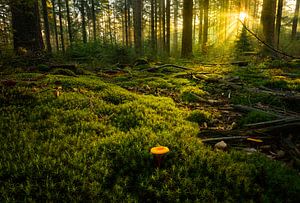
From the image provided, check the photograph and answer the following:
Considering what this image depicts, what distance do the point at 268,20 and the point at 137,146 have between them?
12.5 metres

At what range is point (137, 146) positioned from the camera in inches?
115

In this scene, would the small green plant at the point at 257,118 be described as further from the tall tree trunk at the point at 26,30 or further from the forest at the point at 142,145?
the tall tree trunk at the point at 26,30

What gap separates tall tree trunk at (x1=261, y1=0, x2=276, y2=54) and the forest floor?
847cm

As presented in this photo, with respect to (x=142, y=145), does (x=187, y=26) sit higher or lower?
higher

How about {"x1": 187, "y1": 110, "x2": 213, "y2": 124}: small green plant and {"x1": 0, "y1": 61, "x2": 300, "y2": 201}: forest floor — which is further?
{"x1": 187, "y1": 110, "x2": 213, "y2": 124}: small green plant

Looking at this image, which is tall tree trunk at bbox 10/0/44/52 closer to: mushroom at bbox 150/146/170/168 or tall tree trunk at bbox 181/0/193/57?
mushroom at bbox 150/146/170/168

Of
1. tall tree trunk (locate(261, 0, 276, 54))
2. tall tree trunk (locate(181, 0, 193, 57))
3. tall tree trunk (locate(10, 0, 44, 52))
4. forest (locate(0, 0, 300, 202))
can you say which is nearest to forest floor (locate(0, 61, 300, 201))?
forest (locate(0, 0, 300, 202))

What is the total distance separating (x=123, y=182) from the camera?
2.31m

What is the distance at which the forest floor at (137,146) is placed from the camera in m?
2.22

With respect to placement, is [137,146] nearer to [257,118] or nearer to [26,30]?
[257,118]

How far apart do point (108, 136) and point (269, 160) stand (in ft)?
7.51

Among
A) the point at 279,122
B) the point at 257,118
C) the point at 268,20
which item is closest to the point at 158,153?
the point at 279,122

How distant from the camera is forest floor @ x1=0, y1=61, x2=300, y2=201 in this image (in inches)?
87.6

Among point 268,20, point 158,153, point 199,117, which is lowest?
point 199,117
